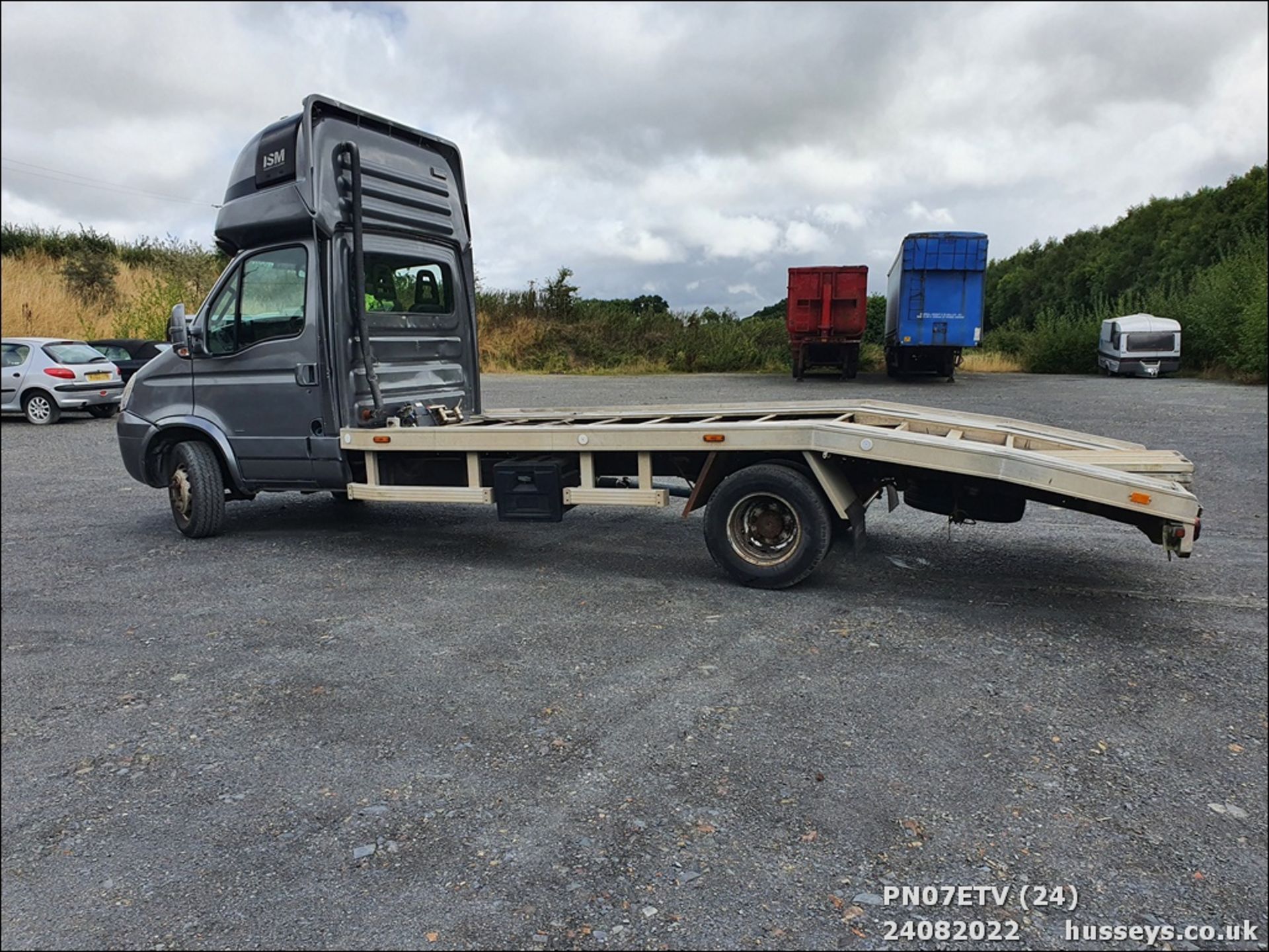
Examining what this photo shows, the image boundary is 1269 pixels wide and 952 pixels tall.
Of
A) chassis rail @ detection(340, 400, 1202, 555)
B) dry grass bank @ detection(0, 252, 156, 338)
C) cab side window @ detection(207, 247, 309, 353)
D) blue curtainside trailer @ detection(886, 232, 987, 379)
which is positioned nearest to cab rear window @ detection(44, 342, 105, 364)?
dry grass bank @ detection(0, 252, 156, 338)

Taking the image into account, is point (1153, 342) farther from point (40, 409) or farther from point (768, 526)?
point (40, 409)

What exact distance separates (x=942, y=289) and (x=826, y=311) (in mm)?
2720

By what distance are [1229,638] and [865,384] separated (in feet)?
54.7

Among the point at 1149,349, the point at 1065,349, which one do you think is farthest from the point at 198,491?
the point at 1065,349

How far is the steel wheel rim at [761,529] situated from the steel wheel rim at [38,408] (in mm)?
12801

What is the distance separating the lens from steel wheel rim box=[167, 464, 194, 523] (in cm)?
678

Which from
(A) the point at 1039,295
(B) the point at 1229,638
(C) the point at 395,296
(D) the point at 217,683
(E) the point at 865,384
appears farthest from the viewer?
(A) the point at 1039,295

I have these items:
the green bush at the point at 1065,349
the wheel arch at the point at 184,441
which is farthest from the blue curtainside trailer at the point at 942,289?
the wheel arch at the point at 184,441

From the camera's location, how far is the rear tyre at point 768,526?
5121 millimetres

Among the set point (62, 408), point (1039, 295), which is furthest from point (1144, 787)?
point (1039, 295)

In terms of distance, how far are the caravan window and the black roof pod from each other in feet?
79.6

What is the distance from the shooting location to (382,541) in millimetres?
6867

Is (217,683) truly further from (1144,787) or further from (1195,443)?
(1195,443)

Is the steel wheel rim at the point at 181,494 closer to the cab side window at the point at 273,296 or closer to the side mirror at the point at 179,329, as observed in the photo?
the side mirror at the point at 179,329
